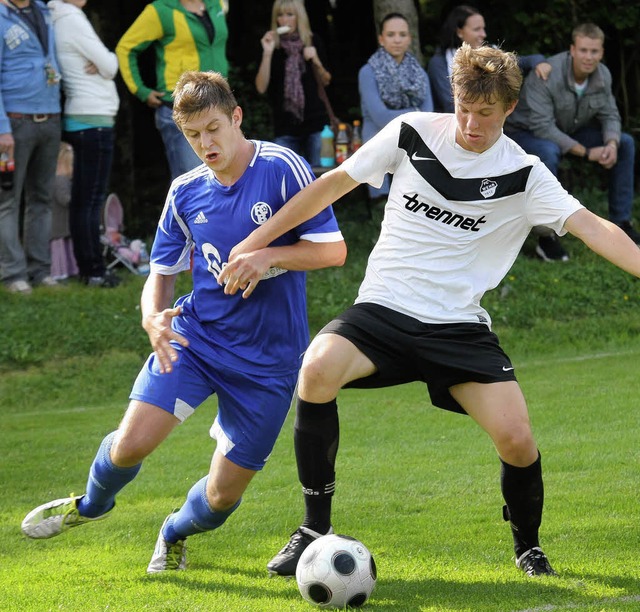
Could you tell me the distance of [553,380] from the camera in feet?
29.5

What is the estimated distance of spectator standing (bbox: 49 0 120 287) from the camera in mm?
10180

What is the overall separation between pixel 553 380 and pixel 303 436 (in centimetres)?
463

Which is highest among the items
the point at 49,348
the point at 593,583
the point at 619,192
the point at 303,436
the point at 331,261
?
the point at 331,261

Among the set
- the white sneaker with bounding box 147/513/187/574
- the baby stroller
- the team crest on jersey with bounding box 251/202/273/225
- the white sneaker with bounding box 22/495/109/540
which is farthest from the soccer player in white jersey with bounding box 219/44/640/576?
the baby stroller

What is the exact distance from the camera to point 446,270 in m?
4.79

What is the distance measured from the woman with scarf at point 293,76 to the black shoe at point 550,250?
242 centimetres

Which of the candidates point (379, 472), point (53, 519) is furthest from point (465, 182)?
point (379, 472)

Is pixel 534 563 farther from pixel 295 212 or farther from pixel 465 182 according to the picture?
pixel 295 212

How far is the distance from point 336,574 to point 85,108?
6.79 meters

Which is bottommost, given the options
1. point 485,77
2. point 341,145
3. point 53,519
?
point 341,145

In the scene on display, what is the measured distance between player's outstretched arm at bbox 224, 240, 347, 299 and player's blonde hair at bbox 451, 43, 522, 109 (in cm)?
81

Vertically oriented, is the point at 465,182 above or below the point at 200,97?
below

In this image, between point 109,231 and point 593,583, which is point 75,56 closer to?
point 109,231

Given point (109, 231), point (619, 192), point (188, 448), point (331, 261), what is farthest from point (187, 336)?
point (619, 192)
